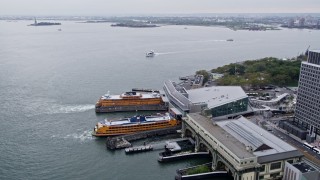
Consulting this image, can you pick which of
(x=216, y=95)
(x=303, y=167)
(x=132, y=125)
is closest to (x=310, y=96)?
(x=303, y=167)

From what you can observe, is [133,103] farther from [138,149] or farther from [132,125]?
[138,149]

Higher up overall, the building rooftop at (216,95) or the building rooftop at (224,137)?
the building rooftop at (216,95)

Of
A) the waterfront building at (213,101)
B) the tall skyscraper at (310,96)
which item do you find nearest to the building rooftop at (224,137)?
the waterfront building at (213,101)

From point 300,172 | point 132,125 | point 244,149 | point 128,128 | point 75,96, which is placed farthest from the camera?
point 75,96

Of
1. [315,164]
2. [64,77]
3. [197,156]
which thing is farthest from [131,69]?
[315,164]

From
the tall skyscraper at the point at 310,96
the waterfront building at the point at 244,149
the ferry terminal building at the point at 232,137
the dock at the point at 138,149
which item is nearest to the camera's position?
the waterfront building at the point at 244,149

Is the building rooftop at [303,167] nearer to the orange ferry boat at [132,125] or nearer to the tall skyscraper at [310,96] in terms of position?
the tall skyscraper at [310,96]
